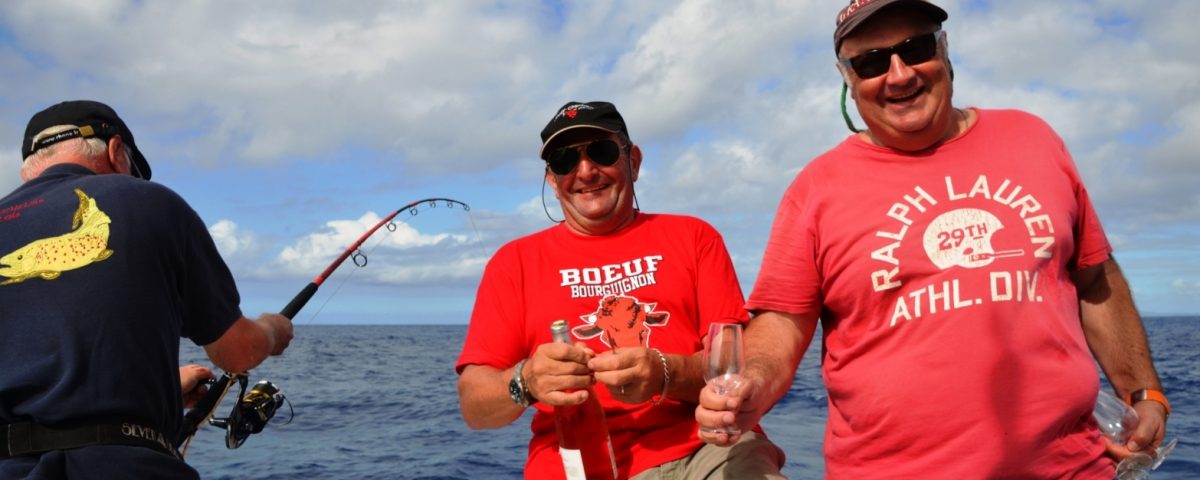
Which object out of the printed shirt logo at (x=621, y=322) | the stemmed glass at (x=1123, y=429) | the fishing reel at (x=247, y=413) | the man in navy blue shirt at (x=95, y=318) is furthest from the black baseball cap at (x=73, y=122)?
the stemmed glass at (x=1123, y=429)

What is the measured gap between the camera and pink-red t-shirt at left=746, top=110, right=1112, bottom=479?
2570 mm

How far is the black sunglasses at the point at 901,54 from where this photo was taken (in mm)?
2730

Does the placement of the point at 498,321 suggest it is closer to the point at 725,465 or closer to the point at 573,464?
the point at 573,464

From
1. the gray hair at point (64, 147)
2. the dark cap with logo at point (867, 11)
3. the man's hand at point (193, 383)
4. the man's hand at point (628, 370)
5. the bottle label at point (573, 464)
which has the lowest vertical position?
the bottle label at point (573, 464)

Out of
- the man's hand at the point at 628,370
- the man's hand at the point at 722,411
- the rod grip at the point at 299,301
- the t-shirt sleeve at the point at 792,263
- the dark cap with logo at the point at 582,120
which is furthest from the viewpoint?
the rod grip at the point at 299,301

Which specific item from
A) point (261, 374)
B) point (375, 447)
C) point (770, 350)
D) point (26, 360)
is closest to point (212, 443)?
point (375, 447)

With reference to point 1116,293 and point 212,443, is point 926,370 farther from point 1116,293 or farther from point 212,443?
point 212,443

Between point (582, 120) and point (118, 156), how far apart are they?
1845mm

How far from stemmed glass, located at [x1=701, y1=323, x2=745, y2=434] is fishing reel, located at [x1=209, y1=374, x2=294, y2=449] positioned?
9.61ft

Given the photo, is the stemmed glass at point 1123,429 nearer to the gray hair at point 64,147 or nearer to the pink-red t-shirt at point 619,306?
the pink-red t-shirt at point 619,306

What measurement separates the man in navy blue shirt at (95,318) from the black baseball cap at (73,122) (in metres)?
0.13

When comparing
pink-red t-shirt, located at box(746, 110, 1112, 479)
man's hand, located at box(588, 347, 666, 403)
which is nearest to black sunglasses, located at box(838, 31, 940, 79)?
pink-red t-shirt, located at box(746, 110, 1112, 479)

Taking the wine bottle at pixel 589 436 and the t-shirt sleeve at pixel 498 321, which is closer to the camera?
the wine bottle at pixel 589 436

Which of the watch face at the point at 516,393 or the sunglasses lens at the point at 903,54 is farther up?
the sunglasses lens at the point at 903,54
